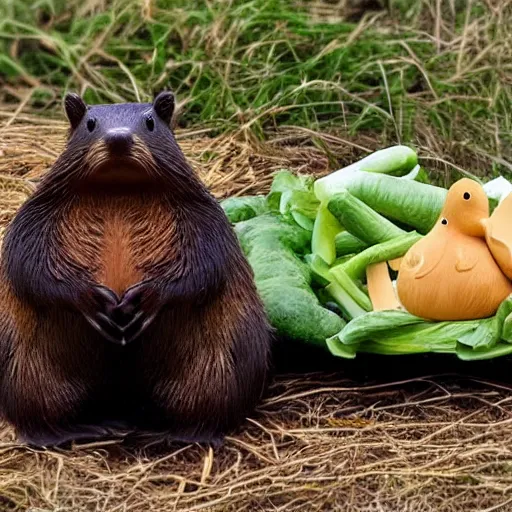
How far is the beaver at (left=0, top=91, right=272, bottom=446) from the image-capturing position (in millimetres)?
3281

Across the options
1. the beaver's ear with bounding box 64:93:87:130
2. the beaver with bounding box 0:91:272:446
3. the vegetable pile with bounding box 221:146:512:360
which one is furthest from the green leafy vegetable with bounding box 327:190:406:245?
the beaver's ear with bounding box 64:93:87:130

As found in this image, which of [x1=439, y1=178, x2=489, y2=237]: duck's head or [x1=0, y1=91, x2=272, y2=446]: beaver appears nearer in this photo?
[x1=0, y1=91, x2=272, y2=446]: beaver

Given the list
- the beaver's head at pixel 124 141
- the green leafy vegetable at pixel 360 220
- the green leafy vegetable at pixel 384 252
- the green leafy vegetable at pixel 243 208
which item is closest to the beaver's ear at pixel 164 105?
the beaver's head at pixel 124 141

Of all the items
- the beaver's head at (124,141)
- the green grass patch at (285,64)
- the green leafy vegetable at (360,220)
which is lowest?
the green grass patch at (285,64)

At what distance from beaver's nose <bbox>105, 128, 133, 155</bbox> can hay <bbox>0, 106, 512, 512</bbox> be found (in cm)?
84

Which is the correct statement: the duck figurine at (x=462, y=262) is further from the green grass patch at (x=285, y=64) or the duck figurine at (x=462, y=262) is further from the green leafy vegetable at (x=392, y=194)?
the green grass patch at (x=285, y=64)

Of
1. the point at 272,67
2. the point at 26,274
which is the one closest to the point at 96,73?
the point at 272,67

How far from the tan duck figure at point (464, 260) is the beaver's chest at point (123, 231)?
31.1 inches

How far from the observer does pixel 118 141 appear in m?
3.14

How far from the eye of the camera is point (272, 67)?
20.5ft

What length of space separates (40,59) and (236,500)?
4.12m

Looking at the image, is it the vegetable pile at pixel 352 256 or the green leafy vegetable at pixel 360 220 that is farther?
the green leafy vegetable at pixel 360 220

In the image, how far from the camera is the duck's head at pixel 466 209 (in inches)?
142

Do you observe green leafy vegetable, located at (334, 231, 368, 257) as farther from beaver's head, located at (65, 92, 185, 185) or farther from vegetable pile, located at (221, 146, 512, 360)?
beaver's head, located at (65, 92, 185, 185)
